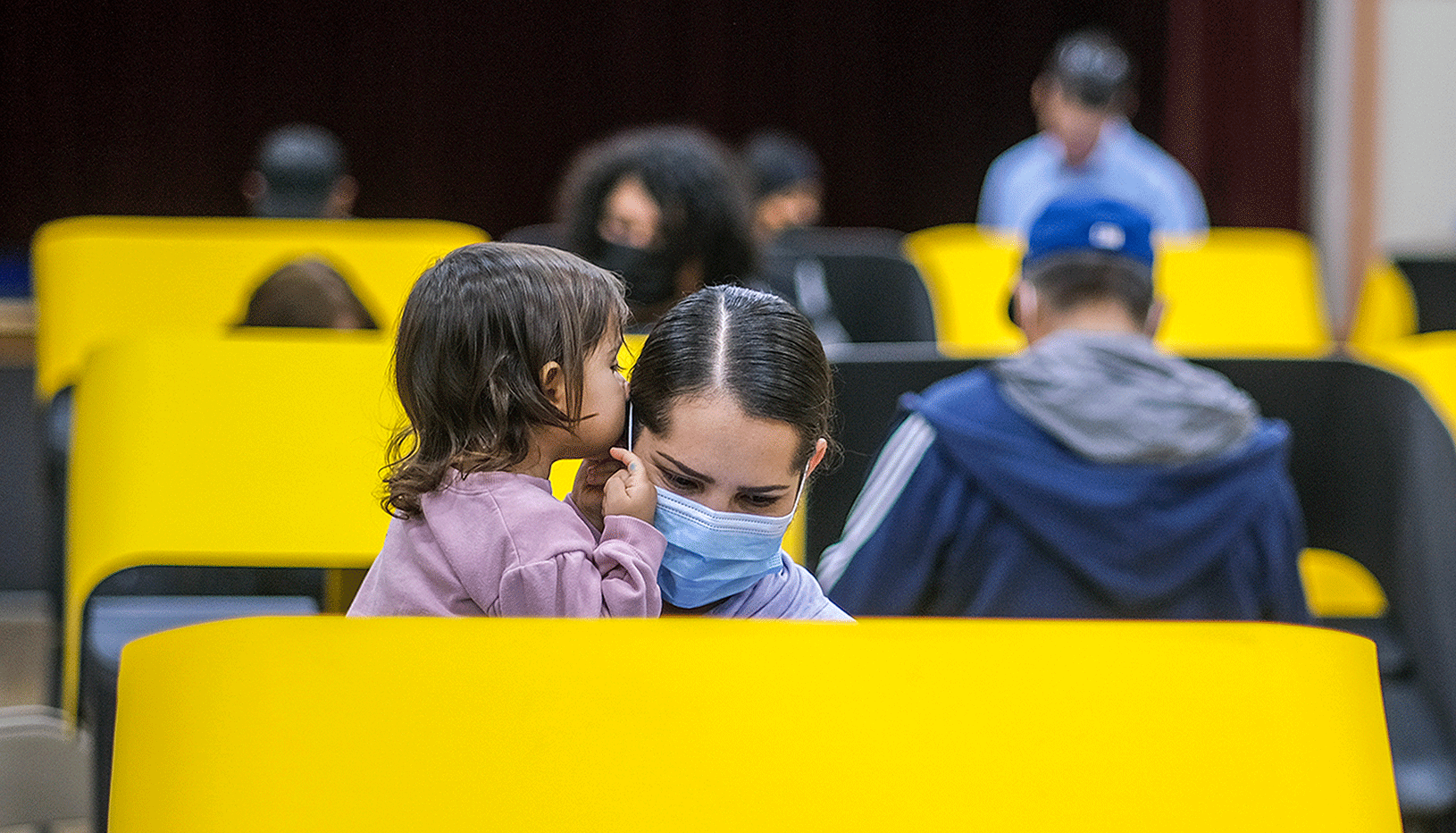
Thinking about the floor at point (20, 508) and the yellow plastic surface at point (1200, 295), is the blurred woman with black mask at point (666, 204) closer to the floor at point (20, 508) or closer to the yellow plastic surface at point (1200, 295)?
the yellow plastic surface at point (1200, 295)

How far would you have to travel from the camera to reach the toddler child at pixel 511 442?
77 cm

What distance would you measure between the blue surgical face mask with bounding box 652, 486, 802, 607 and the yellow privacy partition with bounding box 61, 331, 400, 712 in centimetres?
61

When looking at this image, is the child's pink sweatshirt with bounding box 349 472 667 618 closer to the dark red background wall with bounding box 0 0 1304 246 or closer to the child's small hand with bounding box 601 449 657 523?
the child's small hand with bounding box 601 449 657 523

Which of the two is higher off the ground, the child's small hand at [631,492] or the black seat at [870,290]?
the child's small hand at [631,492]

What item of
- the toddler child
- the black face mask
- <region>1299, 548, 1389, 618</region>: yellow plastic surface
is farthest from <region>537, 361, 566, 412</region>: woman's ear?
<region>1299, 548, 1389, 618</region>: yellow plastic surface

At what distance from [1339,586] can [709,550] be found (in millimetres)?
1839

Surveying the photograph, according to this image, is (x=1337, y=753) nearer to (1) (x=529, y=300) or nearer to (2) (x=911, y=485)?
(1) (x=529, y=300)

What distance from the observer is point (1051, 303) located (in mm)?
1616

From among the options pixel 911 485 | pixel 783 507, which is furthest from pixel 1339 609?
pixel 783 507

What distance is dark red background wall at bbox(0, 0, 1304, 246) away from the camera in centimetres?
673

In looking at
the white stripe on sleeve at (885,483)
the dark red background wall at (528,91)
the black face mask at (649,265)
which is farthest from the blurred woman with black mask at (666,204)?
the dark red background wall at (528,91)

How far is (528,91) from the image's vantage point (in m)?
7.17

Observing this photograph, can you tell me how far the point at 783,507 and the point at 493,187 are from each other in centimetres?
670

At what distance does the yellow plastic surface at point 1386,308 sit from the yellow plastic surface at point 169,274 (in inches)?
62.8
